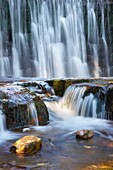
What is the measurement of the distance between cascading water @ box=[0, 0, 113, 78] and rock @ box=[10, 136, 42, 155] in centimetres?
1225

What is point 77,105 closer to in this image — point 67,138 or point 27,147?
point 67,138

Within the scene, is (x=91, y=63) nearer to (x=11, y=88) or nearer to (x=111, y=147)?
(x=11, y=88)

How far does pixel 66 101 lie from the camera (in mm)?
11164

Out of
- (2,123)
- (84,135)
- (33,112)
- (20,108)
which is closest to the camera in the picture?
(84,135)

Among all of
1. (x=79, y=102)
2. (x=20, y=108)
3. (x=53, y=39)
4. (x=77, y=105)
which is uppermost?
(x=53, y=39)

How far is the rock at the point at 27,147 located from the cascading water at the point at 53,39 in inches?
482

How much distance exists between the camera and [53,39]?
20.6 metres

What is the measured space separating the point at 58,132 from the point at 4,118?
1.62 metres

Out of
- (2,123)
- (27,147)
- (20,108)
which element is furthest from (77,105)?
(27,147)

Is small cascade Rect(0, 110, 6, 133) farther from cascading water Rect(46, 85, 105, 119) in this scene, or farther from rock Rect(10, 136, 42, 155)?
cascading water Rect(46, 85, 105, 119)

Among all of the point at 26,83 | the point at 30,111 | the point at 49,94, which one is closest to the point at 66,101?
the point at 49,94

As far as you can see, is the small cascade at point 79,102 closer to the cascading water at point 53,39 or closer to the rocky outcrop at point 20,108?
the rocky outcrop at point 20,108

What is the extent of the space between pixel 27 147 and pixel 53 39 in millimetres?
15239

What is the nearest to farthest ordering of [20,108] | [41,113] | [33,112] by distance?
1. [20,108]
2. [33,112]
3. [41,113]
